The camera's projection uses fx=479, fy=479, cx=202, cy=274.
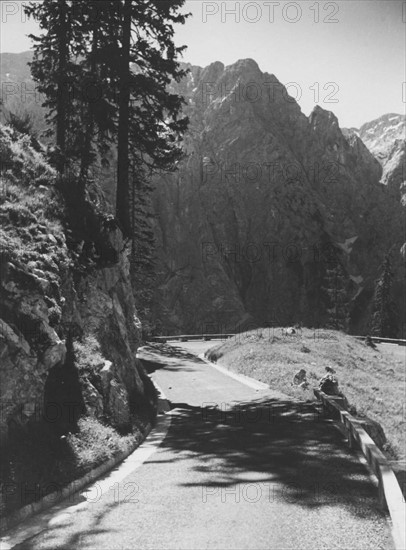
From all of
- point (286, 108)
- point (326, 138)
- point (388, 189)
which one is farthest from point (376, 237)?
point (286, 108)

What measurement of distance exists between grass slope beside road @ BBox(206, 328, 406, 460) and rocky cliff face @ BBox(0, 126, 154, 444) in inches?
312

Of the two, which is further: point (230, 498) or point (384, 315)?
point (384, 315)

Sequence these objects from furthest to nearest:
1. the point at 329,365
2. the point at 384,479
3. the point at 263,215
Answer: the point at 263,215, the point at 329,365, the point at 384,479

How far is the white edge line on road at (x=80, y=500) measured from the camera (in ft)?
20.9

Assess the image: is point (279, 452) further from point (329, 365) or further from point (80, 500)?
point (329, 365)

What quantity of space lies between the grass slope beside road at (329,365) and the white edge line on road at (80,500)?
26.2 feet

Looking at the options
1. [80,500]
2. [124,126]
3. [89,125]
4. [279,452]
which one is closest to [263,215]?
[89,125]

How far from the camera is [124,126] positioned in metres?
19.9

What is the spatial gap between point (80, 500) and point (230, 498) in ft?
7.91

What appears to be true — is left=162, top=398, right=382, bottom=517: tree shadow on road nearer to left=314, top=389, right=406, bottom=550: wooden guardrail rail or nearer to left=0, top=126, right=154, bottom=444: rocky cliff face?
left=314, top=389, right=406, bottom=550: wooden guardrail rail

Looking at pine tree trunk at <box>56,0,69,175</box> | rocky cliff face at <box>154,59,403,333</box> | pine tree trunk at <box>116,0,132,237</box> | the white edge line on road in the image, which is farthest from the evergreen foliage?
the white edge line on road

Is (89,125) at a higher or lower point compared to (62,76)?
lower

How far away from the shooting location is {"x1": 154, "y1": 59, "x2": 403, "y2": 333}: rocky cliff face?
10338 centimetres

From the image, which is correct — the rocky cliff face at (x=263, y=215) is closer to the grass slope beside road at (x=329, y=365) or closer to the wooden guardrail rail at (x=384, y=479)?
the grass slope beside road at (x=329, y=365)
